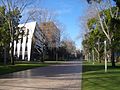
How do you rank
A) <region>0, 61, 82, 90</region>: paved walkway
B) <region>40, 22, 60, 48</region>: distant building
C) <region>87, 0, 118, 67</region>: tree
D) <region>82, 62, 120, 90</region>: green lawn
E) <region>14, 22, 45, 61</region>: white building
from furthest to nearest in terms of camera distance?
1. <region>14, 22, 45, 61</region>: white building
2. <region>40, 22, 60, 48</region>: distant building
3. <region>87, 0, 118, 67</region>: tree
4. <region>0, 61, 82, 90</region>: paved walkway
5. <region>82, 62, 120, 90</region>: green lawn

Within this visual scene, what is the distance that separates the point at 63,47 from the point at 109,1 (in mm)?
86105

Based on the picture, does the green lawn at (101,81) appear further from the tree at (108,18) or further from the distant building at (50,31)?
the distant building at (50,31)

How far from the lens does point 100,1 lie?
4144cm

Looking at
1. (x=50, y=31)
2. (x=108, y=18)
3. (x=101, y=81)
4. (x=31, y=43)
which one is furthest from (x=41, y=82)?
(x=31, y=43)

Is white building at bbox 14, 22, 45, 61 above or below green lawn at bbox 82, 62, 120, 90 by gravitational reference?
above

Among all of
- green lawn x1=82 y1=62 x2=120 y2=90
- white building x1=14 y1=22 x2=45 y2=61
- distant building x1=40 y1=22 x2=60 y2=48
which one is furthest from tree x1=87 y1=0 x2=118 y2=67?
white building x1=14 y1=22 x2=45 y2=61

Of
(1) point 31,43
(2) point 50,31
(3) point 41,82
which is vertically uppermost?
(2) point 50,31

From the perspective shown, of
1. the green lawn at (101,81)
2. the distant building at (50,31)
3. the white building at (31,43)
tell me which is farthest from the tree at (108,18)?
the white building at (31,43)

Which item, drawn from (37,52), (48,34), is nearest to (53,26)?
(48,34)

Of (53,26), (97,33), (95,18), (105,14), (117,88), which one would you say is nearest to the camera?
(117,88)

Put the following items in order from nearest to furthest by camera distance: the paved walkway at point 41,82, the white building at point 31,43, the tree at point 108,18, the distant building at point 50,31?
1. the paved walkway at point 41,82
2. the tree at point 108,18
3. the distant building at point 50,31
4. the white building at point 31,43

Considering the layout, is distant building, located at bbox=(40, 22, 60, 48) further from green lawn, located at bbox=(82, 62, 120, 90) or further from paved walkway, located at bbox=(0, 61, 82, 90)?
green lawn, located at bbox=(82, 62, 120, 90)

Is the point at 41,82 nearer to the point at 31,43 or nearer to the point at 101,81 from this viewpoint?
the point at 101,81

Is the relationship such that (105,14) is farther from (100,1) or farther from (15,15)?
(15,15)
